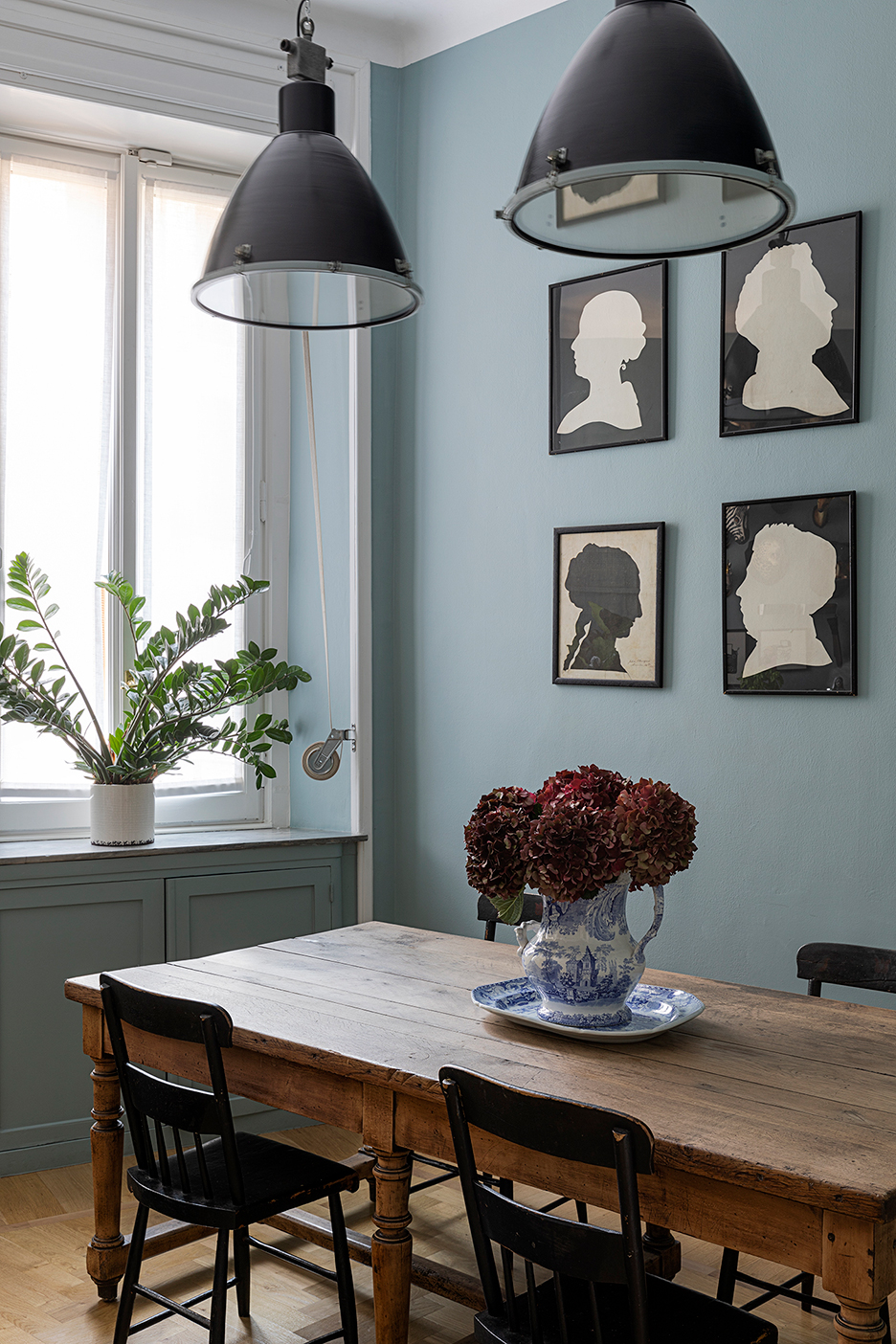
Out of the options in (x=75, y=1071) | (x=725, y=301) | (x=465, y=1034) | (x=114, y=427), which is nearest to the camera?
(x=465, y=1034)

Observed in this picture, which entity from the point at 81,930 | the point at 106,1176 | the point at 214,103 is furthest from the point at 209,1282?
the point at 214,103

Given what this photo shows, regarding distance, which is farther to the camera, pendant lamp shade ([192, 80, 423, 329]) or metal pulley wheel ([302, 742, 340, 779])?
metal pulley wheel ([302, 742, 340, 779])

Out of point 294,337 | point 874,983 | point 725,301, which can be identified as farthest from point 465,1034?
point 294,337

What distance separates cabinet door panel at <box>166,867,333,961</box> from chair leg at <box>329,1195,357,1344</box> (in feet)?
4.41

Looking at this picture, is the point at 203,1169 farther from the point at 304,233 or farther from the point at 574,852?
the point at 304,233

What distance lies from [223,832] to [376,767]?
554 millimetres

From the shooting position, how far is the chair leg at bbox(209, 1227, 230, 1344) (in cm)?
211

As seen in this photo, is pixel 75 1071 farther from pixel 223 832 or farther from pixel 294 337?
pixel 294 337

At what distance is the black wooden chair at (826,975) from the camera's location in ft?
7.88

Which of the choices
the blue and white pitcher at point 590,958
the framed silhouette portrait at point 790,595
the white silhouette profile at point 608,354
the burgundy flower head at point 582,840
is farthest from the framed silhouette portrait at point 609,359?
the blue and white pitcher at point 590,958

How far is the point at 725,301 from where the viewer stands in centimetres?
322

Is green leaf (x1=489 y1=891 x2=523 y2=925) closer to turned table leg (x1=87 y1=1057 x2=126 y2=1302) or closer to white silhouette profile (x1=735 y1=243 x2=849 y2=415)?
turned table leg (x1=87 y1=1057 x2=126 y2=1302)

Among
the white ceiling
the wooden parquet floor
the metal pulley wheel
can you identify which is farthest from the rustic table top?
the white ceiling

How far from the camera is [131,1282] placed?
7.47 feet
